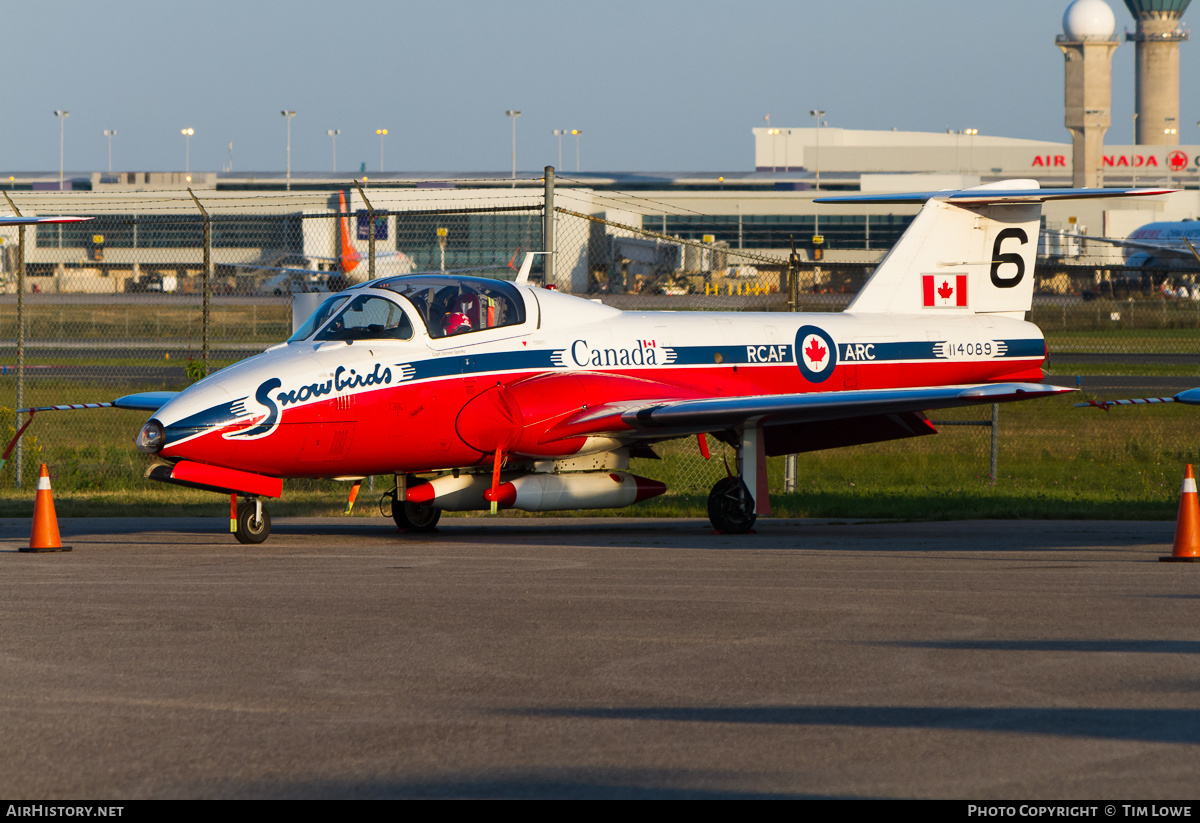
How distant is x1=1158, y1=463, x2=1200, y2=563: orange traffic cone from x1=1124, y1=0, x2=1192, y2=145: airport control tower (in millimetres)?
155009

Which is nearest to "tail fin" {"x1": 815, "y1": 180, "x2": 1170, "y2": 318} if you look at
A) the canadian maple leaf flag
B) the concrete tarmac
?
the canadian maple leaf flag

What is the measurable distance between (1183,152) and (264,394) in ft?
481

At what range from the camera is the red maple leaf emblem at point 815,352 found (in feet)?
51.0

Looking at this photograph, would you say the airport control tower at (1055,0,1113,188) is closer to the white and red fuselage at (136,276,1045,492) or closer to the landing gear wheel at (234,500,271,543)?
the white and red fuselage at (136,276,1045,492)

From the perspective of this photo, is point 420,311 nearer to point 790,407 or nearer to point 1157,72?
point 790,407

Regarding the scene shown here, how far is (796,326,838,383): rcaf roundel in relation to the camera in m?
15.5

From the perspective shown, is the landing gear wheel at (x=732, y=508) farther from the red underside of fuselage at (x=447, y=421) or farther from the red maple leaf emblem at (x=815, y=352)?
the red maple leaf emblem at (x=815, y=352)

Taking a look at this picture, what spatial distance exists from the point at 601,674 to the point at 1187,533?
20.9ft

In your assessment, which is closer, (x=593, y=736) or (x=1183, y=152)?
(x=593, y=736)

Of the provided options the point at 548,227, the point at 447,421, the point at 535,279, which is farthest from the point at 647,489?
the point at 535,279
